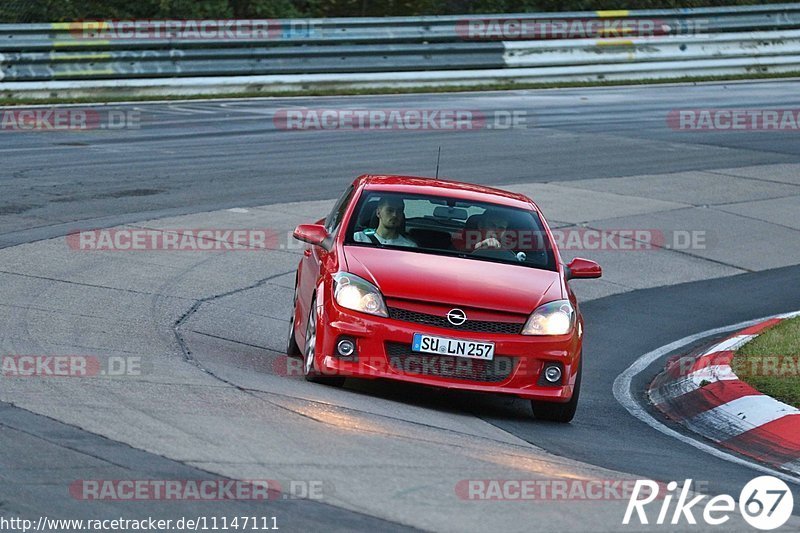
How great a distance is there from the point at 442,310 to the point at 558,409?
102 cm

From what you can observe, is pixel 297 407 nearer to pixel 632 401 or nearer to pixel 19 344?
pixel 19 344

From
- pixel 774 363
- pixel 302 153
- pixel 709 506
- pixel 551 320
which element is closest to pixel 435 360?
pixel 551 320

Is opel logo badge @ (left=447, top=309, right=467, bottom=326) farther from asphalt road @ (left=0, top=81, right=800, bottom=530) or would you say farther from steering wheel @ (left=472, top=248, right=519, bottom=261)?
steering wheel @ (left=472, top=248, right=519, bottom=261)

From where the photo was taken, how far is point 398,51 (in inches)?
1066

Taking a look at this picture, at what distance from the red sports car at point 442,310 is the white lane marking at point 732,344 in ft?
6.31

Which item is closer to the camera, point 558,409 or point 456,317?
point 456,317

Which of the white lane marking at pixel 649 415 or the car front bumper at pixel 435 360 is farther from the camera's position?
the car front bumper at pixel 435 360

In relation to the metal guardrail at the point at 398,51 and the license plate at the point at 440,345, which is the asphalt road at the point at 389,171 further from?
the metal guardrail at the point at 398,51

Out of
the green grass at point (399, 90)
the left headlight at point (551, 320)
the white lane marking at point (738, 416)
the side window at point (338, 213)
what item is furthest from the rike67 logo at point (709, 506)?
the green grass at point (399, 90)

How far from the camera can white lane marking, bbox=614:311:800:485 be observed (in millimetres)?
7989

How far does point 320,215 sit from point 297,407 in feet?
26.9

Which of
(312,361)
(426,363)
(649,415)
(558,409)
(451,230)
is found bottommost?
(649,415)

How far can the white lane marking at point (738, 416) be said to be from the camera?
8750 mm

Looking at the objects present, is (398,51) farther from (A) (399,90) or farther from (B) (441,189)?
(B) (441,189)
